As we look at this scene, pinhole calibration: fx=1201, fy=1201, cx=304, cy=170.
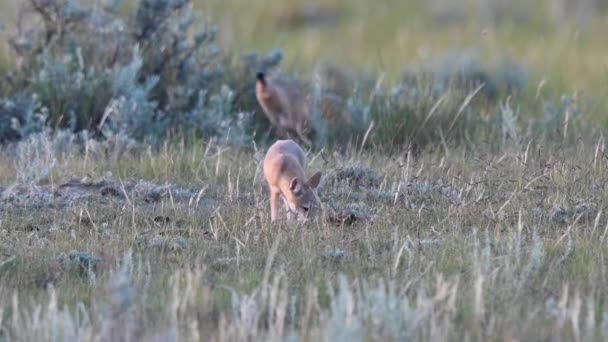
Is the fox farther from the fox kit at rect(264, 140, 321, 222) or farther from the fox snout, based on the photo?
the fox kit at rect(264, 140, 321, 222)

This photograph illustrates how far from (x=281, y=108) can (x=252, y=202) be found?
9.93ft

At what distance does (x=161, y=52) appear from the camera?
11.2 meters

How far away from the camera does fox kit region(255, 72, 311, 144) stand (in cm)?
1020

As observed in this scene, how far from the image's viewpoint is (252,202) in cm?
730

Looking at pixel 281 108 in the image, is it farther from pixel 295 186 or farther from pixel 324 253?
pixel 324 253

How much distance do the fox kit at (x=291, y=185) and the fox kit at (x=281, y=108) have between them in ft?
9.98

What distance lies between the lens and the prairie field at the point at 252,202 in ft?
15.8

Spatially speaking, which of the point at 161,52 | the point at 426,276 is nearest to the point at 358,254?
the point at 426,276

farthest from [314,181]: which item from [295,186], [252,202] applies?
[252,202]

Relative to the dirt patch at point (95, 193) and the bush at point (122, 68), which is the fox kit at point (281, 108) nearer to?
the bush at point (122, 68)

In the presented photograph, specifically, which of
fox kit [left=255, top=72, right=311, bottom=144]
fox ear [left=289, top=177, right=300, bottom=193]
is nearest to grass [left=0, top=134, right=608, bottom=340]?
fox ear [left=289, top=177, right=300, bottom=193]

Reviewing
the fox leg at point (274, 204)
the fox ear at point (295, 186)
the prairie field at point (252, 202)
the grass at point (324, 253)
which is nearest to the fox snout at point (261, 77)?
the prairie field at point (252, 202)

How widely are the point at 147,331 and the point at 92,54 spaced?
6.69 meters

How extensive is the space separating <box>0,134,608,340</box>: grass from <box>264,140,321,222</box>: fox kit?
4.6 inches
